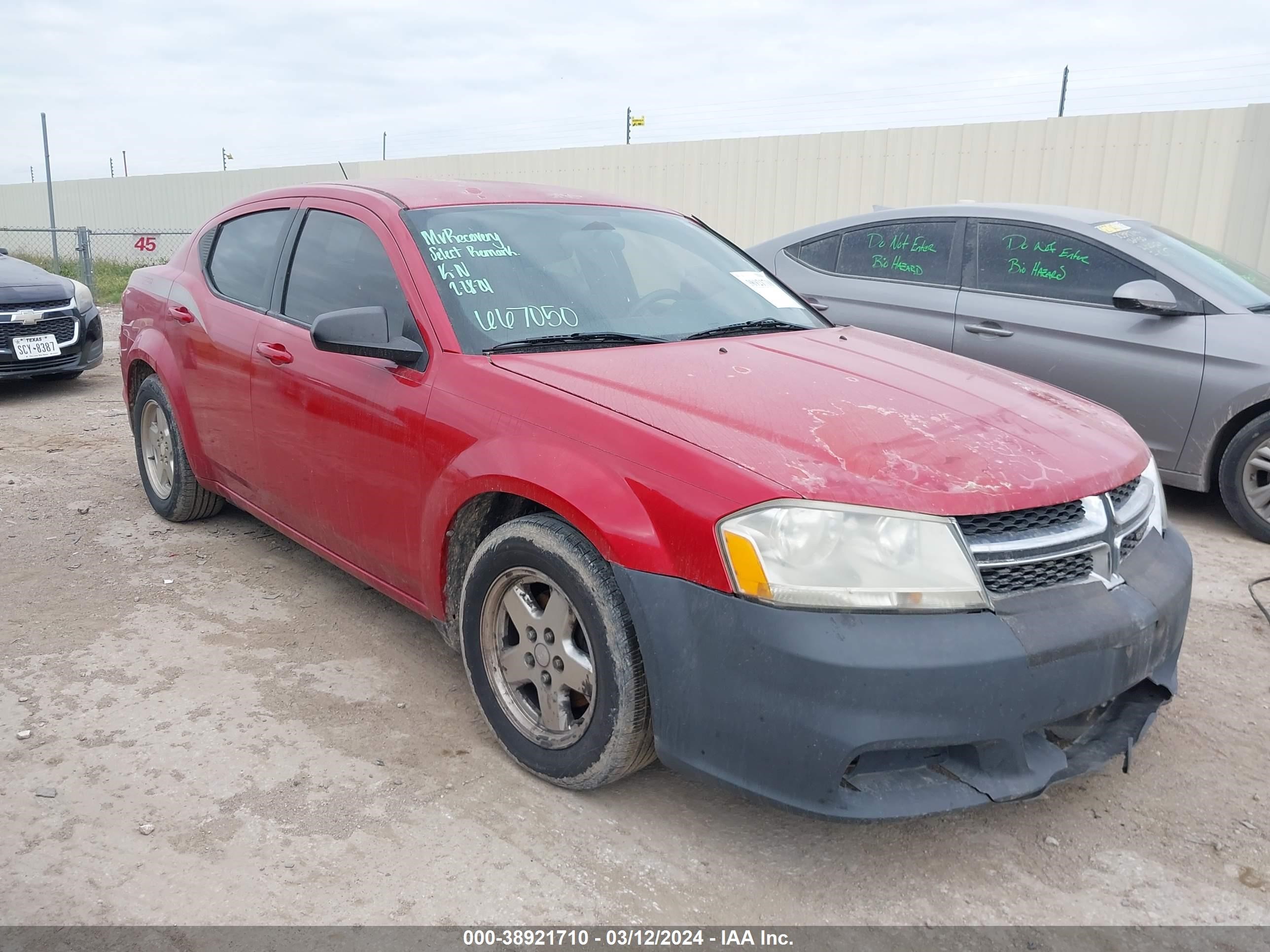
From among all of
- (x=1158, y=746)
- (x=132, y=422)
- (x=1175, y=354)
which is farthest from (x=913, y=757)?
Result: (x=132, y=422)

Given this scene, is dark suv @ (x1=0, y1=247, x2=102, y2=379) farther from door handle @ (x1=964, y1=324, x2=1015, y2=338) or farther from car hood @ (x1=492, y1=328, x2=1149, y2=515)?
door handle @ (x1=964, y1=324, x2=1015, y2=338)

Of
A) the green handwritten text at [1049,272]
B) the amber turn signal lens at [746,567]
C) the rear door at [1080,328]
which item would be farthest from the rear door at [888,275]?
the amber turn signal lens at [746,567]

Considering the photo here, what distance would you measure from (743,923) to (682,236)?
256 cm

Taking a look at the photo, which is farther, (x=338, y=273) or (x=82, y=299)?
(x=82, y=299)

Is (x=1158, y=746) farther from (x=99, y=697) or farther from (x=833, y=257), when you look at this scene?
(x=833, y=257)

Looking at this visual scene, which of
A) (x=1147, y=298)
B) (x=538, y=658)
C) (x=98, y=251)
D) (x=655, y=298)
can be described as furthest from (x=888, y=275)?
(x=98, y=251)

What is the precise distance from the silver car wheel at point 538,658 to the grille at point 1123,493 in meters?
1.38

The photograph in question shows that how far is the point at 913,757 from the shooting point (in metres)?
2.26

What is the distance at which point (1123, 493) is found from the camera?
262cm

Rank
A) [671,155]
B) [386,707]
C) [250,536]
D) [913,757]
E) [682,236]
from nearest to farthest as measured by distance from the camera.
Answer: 1. [913,757]
2. [386,707]
3. [682,236]
4. [250,536]
5. [671,155]

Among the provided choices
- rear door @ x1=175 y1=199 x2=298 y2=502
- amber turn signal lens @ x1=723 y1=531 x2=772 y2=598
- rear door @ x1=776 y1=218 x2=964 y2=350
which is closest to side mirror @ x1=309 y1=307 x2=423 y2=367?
rear door @ x1=175 y1=199 x2=298 y2=502

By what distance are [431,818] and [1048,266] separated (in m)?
4.47

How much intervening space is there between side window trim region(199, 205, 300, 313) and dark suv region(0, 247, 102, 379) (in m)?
4.59

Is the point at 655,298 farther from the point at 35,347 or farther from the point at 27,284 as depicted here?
the point at 27,284
